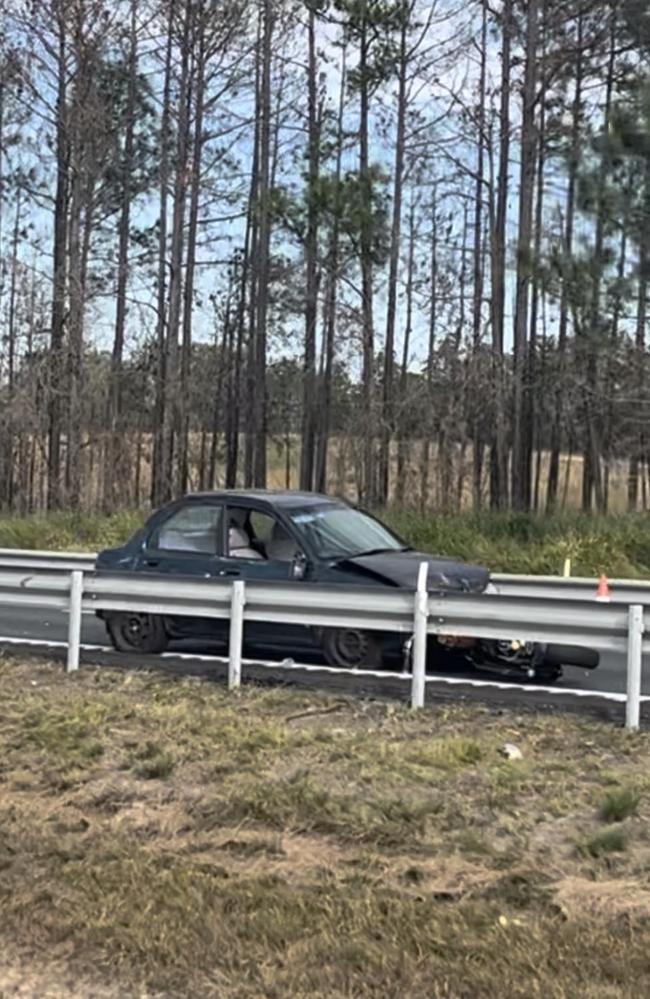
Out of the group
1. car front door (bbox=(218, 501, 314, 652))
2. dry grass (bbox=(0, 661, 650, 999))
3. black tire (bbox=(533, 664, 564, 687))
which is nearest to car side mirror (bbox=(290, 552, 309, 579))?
car front door (bbox=(218, 501, 314, 652))

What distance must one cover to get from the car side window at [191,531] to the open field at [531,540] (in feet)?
30.2

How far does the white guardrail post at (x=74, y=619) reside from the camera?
10.0 m

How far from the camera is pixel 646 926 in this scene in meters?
4.69

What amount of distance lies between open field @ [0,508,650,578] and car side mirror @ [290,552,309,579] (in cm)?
944

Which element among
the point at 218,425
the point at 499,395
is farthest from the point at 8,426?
the point at 218,425

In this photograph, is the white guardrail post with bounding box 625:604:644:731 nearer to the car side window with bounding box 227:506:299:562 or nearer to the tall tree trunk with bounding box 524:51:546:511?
the car side window with bounding box 227:506:299:562

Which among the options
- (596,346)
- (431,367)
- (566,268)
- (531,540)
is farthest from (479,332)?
(531,540)

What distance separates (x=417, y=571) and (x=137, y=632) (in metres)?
2.81

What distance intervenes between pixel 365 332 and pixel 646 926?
100 feet

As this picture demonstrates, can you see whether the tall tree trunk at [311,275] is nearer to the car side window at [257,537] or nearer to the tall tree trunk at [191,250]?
the tall tree trunk at [191,250]

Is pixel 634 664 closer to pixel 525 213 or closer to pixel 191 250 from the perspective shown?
pixel 525 213

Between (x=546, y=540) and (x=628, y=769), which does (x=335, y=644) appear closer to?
(x=628, y=769)

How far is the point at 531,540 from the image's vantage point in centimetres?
2041

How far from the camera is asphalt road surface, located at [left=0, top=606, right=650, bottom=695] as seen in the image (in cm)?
965
